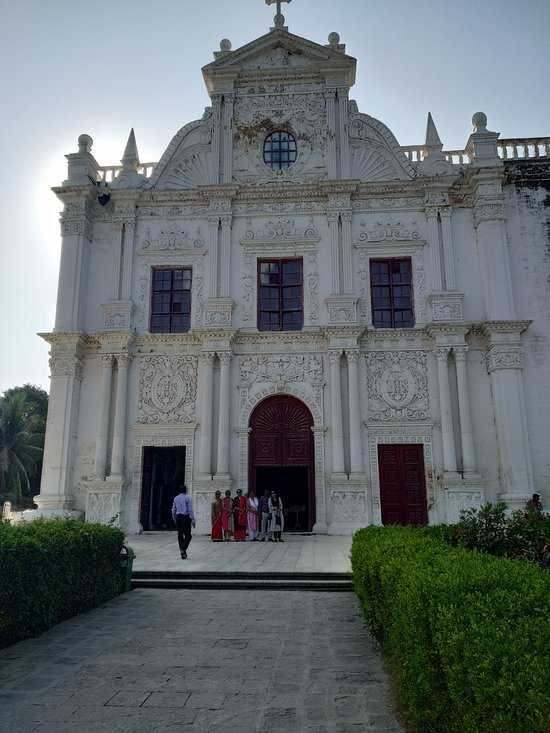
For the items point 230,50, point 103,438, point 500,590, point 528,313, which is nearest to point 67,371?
point 103,438

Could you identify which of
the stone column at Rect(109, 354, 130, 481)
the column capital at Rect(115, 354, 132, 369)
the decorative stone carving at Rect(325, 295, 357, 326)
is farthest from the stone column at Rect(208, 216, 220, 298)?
the decorative stone carving at Rect(325, 295, 357, 326)

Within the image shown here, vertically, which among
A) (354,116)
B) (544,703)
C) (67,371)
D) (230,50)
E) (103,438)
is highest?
(230,50)

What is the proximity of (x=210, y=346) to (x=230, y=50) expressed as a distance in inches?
389

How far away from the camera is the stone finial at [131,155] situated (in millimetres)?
18344

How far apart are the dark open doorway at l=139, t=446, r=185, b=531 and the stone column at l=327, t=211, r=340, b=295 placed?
21.1ft

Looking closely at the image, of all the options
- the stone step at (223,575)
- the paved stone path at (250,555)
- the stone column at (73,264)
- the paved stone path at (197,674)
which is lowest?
the paved stone path at (197,674)

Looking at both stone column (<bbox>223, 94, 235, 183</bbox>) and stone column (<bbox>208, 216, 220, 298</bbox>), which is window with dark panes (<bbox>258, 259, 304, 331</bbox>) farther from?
stone column (<bbox>223, 94, 235, 183</bbox>)

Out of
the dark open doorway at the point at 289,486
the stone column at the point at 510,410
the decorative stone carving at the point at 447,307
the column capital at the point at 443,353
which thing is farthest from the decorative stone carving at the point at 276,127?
the dark open doorway at the point at 289,486

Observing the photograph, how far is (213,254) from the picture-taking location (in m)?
17.2

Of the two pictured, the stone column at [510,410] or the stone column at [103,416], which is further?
the stone column at [103,416]

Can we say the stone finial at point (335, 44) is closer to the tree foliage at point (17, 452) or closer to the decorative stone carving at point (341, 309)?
the decorative stone carving at point (341, 309)

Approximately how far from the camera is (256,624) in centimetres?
654

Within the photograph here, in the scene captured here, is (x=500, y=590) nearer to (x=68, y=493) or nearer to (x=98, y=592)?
(x=98, y=592)

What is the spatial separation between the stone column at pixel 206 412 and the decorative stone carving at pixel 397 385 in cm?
441
